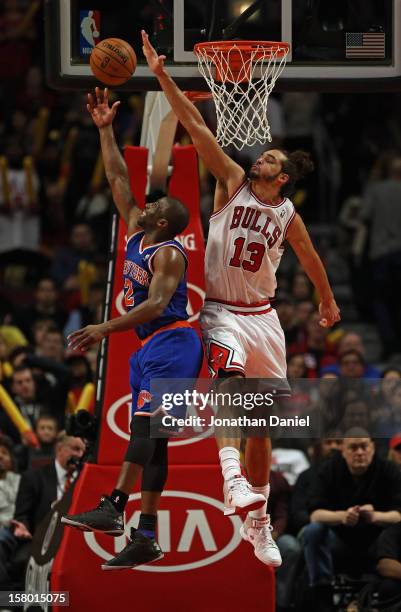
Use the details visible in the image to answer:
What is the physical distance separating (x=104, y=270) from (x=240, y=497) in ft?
26.5

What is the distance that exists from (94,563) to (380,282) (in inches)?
282

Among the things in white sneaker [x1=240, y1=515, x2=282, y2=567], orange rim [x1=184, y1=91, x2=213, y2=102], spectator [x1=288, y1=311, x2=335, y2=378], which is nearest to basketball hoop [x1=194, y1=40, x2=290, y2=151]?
orange rim [x1=184, y1=91, x2=213, y2=102]

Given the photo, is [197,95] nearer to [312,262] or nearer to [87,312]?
[312,262]

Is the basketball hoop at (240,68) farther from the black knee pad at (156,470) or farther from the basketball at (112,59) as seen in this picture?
the black knee pad at (156,470)

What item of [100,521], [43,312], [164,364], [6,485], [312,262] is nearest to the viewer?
[100,521]

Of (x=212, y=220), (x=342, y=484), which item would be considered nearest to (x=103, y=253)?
(x=342, y=484)

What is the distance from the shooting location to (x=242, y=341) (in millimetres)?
8906

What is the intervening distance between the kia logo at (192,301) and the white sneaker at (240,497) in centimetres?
174

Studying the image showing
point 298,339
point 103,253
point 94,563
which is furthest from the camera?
point 103,253

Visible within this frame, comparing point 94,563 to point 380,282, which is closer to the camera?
point 94,563

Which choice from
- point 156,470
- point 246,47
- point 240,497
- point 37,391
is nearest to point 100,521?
point 156,470

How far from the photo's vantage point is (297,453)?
12484 millimetres

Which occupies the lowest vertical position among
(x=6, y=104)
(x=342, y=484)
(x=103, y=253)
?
(x=342, y=484)

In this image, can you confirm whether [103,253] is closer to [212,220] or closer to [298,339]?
[298,339]
